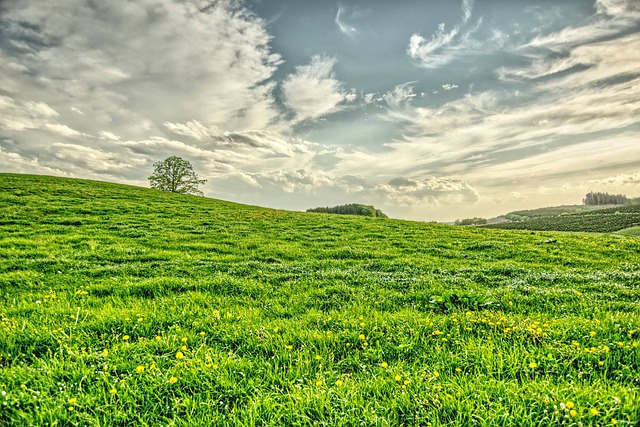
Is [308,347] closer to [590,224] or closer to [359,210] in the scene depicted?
[359,210]

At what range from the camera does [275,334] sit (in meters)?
5.32

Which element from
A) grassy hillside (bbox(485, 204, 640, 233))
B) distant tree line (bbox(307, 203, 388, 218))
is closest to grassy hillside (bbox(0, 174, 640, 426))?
grassy hillside (bbox(485, 204, 640, 233))

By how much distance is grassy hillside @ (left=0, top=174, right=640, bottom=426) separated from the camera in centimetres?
340

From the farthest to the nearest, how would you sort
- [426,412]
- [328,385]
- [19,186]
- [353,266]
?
1. [19,186]
2. [353,266]
3. [328,385]
4. [426,412]

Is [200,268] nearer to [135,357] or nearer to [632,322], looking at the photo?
[135,357]

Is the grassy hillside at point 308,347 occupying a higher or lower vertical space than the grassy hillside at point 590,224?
lower

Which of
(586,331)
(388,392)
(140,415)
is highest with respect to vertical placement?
(586,331)

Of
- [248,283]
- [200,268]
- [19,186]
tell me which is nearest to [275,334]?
[248,283]

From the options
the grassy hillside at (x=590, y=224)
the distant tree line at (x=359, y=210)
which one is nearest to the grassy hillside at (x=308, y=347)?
the grassy hillside at (x=590, y=224)

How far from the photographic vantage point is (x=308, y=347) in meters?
4.93

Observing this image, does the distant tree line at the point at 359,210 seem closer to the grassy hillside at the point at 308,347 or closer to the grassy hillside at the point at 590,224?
the grassy hillside at the point at 590,224

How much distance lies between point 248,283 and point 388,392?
5.90 meters

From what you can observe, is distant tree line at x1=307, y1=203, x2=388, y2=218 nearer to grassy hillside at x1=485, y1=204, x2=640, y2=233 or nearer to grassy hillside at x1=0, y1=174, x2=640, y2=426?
grassy hillside at x1=485, y1=204, x2=640, y2=233

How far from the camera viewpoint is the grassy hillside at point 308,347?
134 inches
